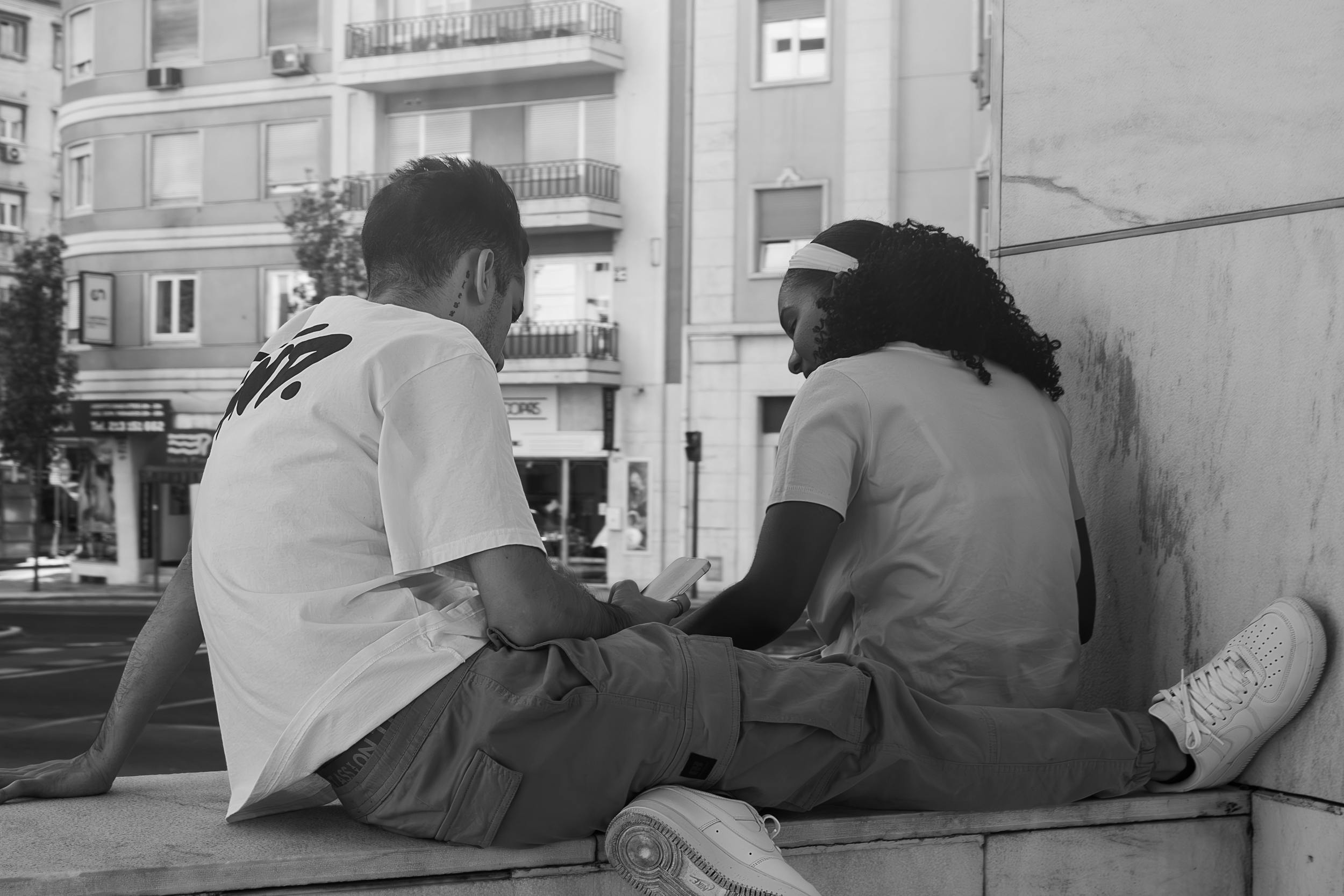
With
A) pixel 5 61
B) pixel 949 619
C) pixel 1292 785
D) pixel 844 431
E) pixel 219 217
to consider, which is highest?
pixel 5 61

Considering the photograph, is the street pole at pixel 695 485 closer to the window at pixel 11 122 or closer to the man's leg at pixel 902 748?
the man's leg at pixel 902 748

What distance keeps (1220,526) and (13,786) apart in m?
2.34

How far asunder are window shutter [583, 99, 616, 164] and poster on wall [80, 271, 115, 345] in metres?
8.94

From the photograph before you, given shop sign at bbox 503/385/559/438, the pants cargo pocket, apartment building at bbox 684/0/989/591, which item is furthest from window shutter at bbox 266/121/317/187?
the pants cargo pocket

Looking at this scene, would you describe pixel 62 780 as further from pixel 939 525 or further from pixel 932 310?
pixel 932 310

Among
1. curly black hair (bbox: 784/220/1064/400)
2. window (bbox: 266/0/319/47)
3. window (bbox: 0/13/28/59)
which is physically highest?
window (bbox: 0/13/28/59)

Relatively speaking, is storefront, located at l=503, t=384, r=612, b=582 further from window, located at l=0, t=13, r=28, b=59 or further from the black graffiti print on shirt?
window, located at l=0, t=13, r=28, b=59

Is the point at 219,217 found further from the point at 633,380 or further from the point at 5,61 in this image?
the point at 5,61

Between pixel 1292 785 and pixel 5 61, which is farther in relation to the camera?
pixel 5 61

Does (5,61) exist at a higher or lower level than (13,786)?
higher

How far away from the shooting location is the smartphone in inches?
108

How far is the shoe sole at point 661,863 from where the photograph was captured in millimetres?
2191

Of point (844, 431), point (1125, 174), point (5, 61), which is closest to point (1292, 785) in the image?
point (844, 431)

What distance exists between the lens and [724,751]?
2.40 meters
